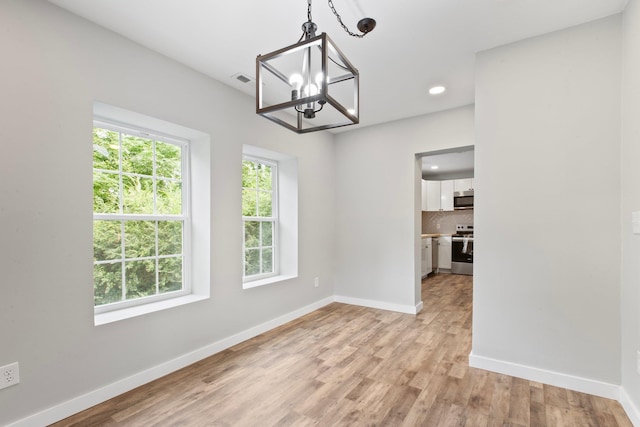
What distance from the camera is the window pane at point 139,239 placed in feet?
8.34

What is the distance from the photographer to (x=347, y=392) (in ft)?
7.37

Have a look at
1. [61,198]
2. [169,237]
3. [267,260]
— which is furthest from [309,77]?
[267,260]

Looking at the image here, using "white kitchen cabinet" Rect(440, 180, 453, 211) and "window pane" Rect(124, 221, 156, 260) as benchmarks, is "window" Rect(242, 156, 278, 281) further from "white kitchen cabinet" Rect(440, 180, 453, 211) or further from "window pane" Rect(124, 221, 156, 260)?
"white kitchen cabinet" Rect(440, 180, 453, 211)

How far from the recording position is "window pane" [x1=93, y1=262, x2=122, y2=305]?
2342 millimetres

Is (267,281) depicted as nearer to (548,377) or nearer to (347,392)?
(347,392)

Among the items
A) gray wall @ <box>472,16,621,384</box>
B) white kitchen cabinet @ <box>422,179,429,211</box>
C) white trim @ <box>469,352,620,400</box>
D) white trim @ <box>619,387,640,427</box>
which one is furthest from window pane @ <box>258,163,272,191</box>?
white kitchen cabinet @ <box>422,179,429,211</box>

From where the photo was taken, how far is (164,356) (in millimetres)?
2518

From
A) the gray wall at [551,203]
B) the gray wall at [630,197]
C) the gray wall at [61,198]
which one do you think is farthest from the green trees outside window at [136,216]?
the gray wall at [630,197]

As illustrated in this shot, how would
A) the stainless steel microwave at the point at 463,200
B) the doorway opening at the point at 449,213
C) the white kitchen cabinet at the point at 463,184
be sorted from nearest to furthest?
the doorway opening at the point at 449,213, the stainless steel microwave at the point at 463,200, the white kitchen cabinet at the point at 463,184

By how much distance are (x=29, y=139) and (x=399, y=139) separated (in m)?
3.72

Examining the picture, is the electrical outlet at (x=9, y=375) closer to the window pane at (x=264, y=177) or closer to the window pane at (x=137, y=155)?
the window pane at (x=137, y=155)

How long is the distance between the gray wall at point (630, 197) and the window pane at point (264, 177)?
3.35 metres

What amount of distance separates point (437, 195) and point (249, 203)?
5.44 m

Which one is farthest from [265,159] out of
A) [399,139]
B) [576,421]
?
[576,421]
